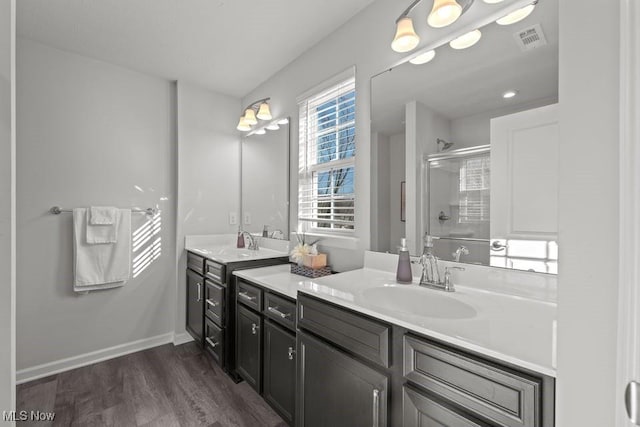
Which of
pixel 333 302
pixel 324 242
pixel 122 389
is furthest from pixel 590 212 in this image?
pixel 122 389

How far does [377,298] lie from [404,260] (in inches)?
9.3

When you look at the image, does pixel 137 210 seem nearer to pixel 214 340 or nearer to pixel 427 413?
pixel 214 340

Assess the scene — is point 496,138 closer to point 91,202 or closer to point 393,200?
point 393,200

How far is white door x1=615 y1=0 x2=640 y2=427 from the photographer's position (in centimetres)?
40

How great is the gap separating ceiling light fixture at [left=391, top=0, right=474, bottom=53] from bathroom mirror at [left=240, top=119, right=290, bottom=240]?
128cm

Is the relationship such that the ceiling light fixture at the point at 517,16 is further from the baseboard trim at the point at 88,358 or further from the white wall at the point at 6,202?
the baseboard trim at the point at 88,358

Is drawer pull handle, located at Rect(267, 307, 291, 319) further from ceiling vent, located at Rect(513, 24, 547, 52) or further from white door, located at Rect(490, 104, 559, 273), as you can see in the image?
ceiling vent, located at Rect(513, 24, 547, 52)

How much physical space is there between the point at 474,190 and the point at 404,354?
2.57 ft

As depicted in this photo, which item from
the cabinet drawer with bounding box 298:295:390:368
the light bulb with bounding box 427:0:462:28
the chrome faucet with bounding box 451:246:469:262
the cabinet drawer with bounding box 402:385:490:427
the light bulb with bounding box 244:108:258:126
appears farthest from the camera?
the light bulb with bounding box 244:108:258:126

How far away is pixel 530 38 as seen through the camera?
1193 millimetres

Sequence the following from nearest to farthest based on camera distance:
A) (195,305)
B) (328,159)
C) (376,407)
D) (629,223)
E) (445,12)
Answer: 1. (629,223)
2. (376,407)
3. (445,12)
4. (328,159)
5. (195,305)

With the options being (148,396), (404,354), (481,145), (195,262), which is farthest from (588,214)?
(195,262)

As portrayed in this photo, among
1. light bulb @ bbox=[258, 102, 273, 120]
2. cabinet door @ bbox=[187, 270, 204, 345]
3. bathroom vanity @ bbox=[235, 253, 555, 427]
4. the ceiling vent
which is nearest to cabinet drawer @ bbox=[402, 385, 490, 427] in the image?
bathroom vanity @ bbox=[235, 253, 555, 427]

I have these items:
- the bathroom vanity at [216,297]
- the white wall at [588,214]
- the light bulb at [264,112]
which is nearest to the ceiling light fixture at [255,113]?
the light bulb at [264,112]
